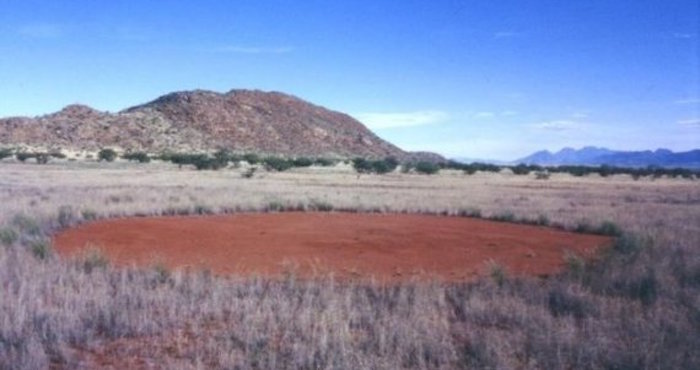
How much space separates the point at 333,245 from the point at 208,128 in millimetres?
115744

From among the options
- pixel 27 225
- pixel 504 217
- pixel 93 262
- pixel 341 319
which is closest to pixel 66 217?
pixel 27 225

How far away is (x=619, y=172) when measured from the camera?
109875 mm

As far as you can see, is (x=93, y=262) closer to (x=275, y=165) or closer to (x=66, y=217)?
(x=66, y=217)

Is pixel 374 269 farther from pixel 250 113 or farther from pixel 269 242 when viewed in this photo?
pixel 250 113

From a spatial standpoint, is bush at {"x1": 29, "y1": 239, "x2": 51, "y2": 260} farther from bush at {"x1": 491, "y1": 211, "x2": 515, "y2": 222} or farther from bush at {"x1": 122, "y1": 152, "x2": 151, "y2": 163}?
bush at {"x1": 122, "y1": 152, "x2": 151, "y2": 163}

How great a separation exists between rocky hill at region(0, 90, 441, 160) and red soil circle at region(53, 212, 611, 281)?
91728 mm

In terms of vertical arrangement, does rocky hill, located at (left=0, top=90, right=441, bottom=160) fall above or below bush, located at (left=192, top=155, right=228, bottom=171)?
above

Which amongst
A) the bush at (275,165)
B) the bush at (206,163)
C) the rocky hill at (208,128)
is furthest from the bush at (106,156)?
the rocky hill at (208,128)

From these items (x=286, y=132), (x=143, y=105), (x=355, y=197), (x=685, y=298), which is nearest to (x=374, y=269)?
(x=685, y=298)

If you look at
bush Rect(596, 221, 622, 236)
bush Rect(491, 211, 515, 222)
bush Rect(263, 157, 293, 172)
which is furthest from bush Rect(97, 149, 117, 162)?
bush Rect(596, 221, 622, 236)

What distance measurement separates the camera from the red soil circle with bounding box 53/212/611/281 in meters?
15.7

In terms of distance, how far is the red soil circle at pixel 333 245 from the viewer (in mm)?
15734

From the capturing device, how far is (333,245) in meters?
19.6

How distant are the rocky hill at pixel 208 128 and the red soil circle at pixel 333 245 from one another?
301ft
